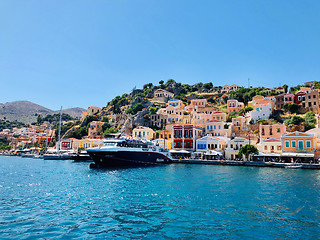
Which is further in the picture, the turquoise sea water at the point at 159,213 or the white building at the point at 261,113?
the white building at the point at 261,113

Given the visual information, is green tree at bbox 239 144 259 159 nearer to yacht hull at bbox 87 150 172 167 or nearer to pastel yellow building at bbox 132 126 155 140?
yacht hull at bbox 87 150 172 167

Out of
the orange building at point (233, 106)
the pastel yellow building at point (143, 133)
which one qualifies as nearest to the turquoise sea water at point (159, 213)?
the pastel yellow building at point (143, 133)

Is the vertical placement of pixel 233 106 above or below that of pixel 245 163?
above

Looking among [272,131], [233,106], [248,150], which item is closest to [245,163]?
[248,150]

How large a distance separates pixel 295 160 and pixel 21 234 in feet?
153

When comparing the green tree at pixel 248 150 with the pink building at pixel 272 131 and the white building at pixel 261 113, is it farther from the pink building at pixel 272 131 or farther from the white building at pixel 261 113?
the white building at pixel 261 113

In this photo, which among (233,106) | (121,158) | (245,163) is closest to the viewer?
(121,158)

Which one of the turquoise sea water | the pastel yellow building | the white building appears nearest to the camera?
the turquoise sea water

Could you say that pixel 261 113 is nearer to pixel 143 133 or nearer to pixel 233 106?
pixel 233 106

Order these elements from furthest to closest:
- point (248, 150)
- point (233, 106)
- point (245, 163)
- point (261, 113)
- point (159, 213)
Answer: point (233, 106) → point (261, 113) → point (248, 150) → point (245, 163) → point (159, 213)

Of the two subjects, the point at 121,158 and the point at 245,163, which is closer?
the point at 121,158

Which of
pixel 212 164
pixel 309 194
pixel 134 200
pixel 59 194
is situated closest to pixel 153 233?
pixel 134 200

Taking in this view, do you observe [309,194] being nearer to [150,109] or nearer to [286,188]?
[286,188]

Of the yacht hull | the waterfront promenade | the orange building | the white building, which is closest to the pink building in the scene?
the white building
